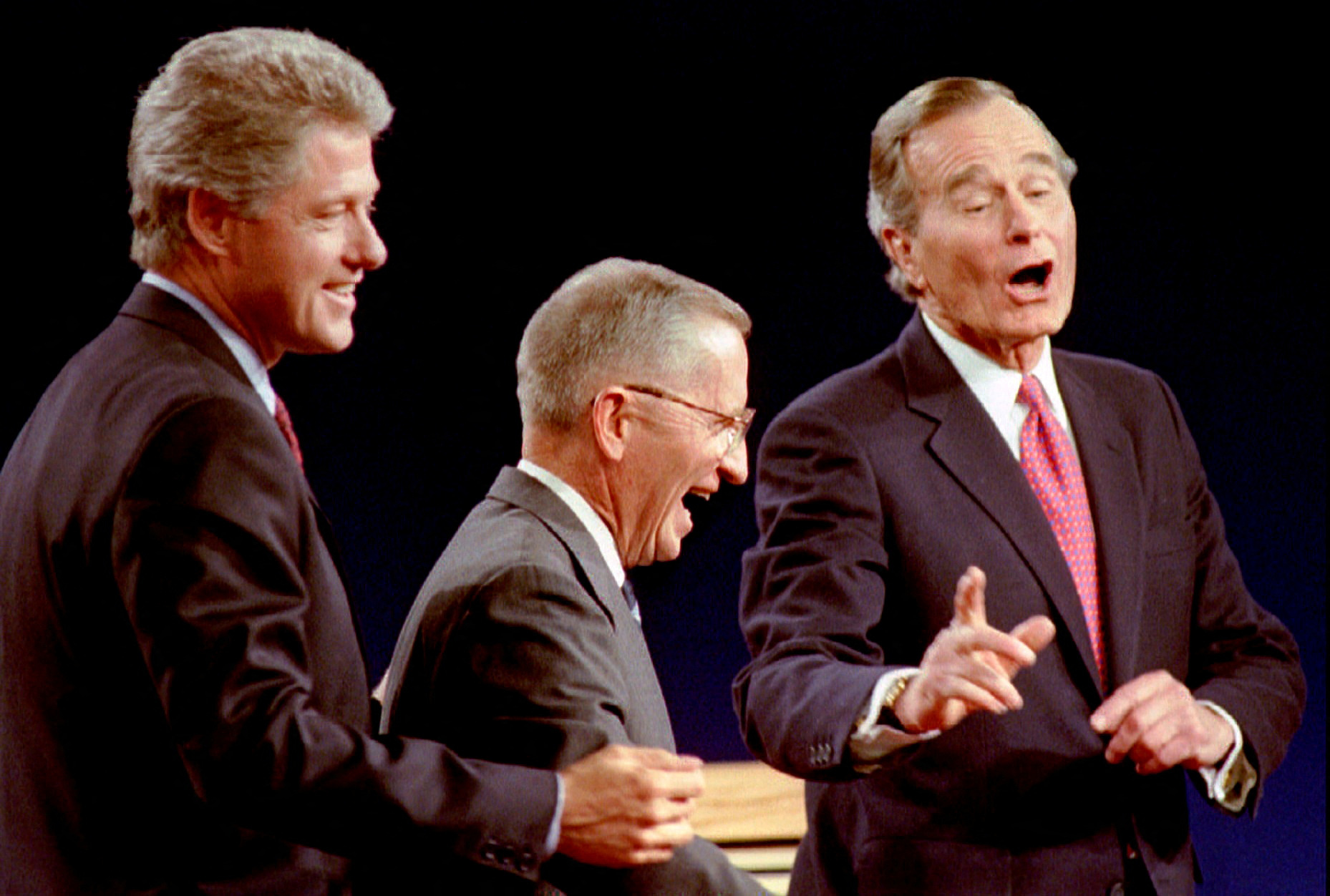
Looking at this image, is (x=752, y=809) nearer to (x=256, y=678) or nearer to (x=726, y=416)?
(x=726, y=416)

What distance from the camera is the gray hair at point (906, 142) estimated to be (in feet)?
7.47

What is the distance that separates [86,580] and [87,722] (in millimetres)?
123

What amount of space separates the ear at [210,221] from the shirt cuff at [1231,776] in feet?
4.10

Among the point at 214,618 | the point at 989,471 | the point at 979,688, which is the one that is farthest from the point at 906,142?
the point at 214,618

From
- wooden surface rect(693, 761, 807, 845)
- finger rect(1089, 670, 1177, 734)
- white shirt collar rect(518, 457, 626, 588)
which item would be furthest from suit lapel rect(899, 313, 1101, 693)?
wooden surface rect(693, 761, 807, 845)

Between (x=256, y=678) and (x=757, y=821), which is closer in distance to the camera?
(x=256, y=678)

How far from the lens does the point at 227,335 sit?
1576 millimetres

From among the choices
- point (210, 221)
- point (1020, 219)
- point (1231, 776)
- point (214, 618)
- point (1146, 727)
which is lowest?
point (1231, 776)

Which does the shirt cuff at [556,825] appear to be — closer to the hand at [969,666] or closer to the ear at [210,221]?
the hand at [969,666]

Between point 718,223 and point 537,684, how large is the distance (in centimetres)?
248

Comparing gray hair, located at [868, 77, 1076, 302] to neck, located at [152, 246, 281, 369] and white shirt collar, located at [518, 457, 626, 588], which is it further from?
neck, located at [152, 246, 281, 369]

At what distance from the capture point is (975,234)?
86.6 inches

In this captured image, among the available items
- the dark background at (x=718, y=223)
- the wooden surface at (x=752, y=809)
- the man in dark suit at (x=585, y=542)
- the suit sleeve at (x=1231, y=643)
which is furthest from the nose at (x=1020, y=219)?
the wooden surface at (x=752, y=809)

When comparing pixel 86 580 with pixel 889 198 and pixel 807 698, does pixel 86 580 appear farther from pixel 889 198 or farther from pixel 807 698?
pixel 889 198
